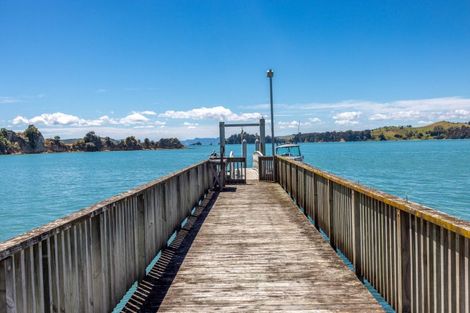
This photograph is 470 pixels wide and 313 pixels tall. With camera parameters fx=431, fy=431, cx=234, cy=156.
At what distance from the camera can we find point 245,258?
6785 millimetres

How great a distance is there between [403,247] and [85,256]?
290cm

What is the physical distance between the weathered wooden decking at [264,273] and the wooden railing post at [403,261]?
722 millimetres

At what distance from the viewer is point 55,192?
1820 inches

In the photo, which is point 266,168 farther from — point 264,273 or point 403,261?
point 403,261

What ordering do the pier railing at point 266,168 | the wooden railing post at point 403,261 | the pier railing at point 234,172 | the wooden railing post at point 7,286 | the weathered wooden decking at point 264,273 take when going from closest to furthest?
the wooden railing post at point 7,286 → the wooden railing post at point 403,261 → the weathered wooden decking at point 264,273 → the pier railing at point 234,172 → the pier railing at point 266,168

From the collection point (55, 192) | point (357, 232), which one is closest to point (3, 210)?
point (55, 192)

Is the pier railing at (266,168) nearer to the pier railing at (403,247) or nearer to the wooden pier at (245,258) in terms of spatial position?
the wooden pier at (245,258)

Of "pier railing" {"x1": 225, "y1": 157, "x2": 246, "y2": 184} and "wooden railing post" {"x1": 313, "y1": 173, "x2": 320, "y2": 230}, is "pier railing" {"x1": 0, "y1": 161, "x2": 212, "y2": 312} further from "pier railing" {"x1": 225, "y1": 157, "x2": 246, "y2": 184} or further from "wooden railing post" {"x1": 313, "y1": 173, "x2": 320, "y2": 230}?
"pier railing" {"x1": 225, "y1": 157, "x2": 246, "y2": 184}

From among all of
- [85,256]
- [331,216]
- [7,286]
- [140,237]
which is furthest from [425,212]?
[331,216]

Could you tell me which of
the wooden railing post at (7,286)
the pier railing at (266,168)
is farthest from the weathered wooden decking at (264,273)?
the pier railing at (266,168)

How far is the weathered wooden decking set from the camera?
4.88m

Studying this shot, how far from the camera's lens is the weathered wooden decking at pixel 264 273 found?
4.88 m

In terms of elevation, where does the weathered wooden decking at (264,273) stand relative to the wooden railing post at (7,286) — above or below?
below

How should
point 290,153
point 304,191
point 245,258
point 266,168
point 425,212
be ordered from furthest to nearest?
point 290,153 < point 266,168 < point 304,191 < point 245,258 < point 425,212
